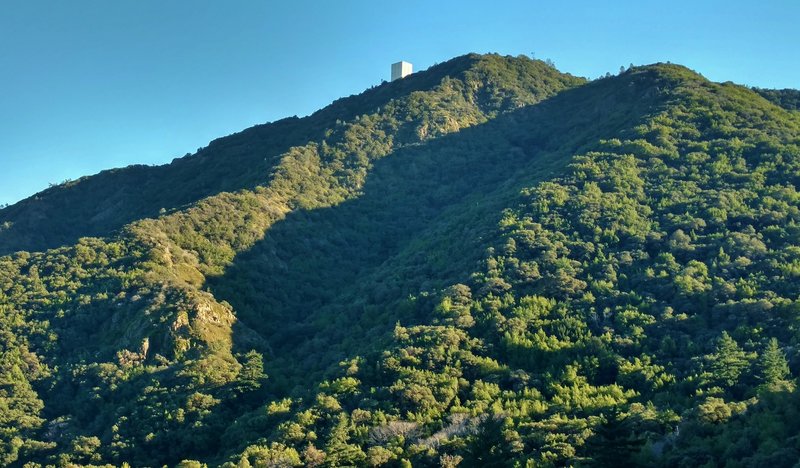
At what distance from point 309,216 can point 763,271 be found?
33.0 metres

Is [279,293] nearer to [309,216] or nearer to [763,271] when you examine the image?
[309,216]

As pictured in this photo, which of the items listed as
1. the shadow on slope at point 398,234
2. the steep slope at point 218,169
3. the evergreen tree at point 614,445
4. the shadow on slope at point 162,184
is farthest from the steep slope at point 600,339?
the steep slope at point 218,169

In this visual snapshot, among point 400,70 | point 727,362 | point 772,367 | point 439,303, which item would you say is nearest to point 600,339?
point 727,362

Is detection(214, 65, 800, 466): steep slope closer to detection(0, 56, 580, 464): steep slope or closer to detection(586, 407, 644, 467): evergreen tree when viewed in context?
detection(586, 407, 644, 467): evergreen tree

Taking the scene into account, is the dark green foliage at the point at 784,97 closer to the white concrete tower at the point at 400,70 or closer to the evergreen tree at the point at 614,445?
the white concrete tower at the point at 400,70

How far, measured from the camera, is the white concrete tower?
319ft

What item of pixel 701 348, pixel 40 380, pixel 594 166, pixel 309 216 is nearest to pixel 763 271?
pixel 701 348

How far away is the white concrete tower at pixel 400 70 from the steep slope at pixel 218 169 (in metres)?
4.19

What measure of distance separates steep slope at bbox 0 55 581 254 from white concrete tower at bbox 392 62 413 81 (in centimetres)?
419

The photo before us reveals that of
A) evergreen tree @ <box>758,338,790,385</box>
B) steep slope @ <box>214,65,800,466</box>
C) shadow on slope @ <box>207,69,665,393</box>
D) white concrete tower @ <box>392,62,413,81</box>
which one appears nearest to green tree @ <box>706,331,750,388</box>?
steep slope @ <box>214,65,800,466</box>

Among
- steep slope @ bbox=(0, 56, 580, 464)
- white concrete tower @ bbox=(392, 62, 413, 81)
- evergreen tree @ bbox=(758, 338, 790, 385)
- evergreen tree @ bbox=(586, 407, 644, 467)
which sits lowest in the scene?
evergreen tree @ bbox=(586, 407, 644, 467)

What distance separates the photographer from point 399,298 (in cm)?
4556

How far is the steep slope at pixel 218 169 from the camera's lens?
66312mm

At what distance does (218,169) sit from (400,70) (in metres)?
32.3
